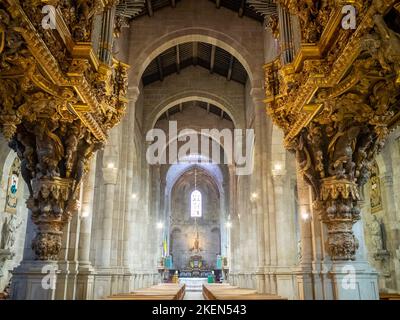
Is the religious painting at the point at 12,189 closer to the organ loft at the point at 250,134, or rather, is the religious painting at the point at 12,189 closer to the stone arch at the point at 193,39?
the organ loft at the point at 250,134

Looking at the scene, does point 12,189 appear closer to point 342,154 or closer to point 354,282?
point 342,154

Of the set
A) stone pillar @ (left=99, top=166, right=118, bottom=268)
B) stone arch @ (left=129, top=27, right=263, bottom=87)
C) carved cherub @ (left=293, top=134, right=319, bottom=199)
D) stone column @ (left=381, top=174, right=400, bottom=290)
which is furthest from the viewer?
stone arch @ (left=129, top=27, right=263, bottom=87)

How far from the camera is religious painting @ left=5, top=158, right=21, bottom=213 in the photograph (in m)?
13.7

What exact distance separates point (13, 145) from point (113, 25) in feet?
10.7

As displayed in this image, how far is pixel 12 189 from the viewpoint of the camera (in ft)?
45.4

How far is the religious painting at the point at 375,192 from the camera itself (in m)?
13.0

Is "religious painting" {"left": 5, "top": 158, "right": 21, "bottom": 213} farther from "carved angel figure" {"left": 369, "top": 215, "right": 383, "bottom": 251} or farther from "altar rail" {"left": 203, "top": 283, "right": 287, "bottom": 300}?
"carved angel figure" {"left": 369, "top": 215, "right": 383, "bottom": 251}

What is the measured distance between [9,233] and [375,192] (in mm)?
12617

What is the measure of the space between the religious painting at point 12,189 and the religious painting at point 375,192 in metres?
12.5

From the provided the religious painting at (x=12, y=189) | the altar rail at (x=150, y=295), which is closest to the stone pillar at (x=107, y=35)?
the altar rail at (x=150, y=295)

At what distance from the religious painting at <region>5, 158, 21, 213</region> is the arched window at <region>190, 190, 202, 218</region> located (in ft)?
93.1

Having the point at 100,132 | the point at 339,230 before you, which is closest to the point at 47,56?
the point at 100,132

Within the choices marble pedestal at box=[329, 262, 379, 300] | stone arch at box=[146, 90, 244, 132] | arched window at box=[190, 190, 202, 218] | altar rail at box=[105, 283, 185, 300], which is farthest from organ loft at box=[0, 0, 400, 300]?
arched window at box=[190, 190, 202, 218]

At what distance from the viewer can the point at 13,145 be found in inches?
245
